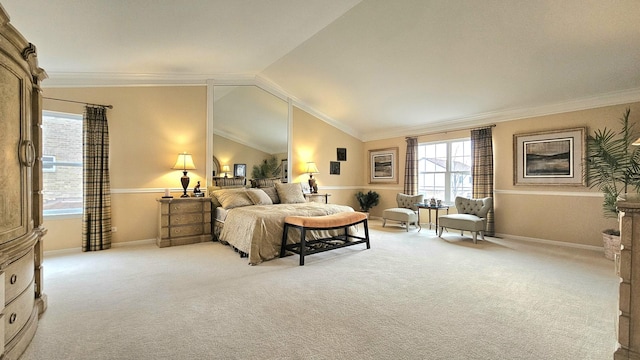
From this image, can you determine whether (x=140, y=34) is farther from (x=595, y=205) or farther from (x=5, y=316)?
(x=595, y=205)

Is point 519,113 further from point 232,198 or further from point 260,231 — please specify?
point 232,198

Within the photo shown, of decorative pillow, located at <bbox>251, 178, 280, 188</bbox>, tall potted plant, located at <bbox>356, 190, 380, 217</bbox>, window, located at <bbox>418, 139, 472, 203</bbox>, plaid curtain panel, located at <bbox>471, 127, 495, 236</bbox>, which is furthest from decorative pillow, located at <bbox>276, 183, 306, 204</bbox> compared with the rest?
plaid curtain panel, located at <bbox>471, 127, 495, 236</bbox>

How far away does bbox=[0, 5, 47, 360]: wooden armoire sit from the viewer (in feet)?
5.64

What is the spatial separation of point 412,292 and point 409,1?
343cm

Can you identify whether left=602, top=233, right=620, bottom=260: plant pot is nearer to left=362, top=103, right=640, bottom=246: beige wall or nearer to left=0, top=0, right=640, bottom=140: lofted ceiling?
left=362, top=103, right=640, bottom=246: beige wall

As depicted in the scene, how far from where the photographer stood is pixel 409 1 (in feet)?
11.6

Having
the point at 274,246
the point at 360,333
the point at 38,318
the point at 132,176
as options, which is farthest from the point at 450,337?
the point at 132,176

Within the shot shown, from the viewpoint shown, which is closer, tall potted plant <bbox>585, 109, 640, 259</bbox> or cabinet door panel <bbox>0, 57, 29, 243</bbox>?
cabinet door panel <bbox>0, 57, 29, 243</bbox>

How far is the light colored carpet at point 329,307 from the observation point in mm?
1944

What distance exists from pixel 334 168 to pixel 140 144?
4.51 meters

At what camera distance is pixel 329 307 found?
255 cm

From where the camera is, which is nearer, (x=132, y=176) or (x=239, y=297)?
(x=239, y=297)

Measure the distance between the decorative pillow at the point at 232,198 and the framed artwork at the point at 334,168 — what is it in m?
2.94

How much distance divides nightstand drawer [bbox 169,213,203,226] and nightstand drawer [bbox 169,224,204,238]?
7cm
